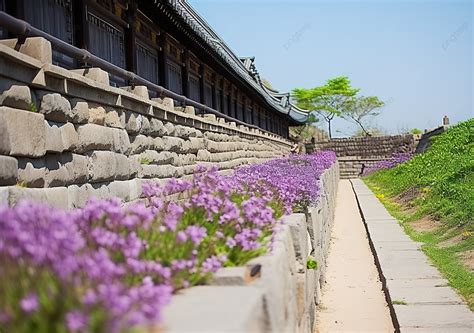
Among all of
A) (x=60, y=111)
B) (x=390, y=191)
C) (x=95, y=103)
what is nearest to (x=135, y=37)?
(x=95, y=103)

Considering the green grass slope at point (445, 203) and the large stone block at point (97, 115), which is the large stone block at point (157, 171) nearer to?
the large stone block at point (97, 115)

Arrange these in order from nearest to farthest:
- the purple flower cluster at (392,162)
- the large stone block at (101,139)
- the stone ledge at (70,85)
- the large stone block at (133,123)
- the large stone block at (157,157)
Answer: the stone ledge at (70,85)
the large stone block at (101,139)
the large stone block at (133,123)
the large stone block at (157,157)
the purple flower cluster at (392,162)

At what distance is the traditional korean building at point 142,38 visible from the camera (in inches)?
242

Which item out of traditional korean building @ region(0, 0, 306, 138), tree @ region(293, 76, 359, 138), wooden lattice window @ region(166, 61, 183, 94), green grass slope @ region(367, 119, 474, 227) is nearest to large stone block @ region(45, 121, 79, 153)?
traditional korean building @ region(0, 0, 306, 138)

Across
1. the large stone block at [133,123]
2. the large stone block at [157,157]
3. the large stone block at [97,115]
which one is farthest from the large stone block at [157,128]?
the large stone block at [97,115]

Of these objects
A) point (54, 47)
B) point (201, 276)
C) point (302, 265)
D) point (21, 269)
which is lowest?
point (302, 265)

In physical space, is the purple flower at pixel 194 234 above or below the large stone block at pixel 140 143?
below

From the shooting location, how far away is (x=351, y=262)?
30.3 ft

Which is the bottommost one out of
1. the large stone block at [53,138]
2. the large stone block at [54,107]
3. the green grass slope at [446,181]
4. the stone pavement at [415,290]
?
the stone pavement at [415,290]

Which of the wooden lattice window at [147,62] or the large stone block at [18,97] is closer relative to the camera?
the large stone block at [18,97]

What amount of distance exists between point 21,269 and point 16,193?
2459mm

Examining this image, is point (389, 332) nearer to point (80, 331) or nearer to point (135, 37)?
point (80, 331)

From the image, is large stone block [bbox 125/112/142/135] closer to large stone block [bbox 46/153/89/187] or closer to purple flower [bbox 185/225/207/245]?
large stone block [bbox 46/153/89/187]

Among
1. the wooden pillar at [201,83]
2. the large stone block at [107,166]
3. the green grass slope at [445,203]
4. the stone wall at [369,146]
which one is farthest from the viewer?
the stone wall at [369,146]
